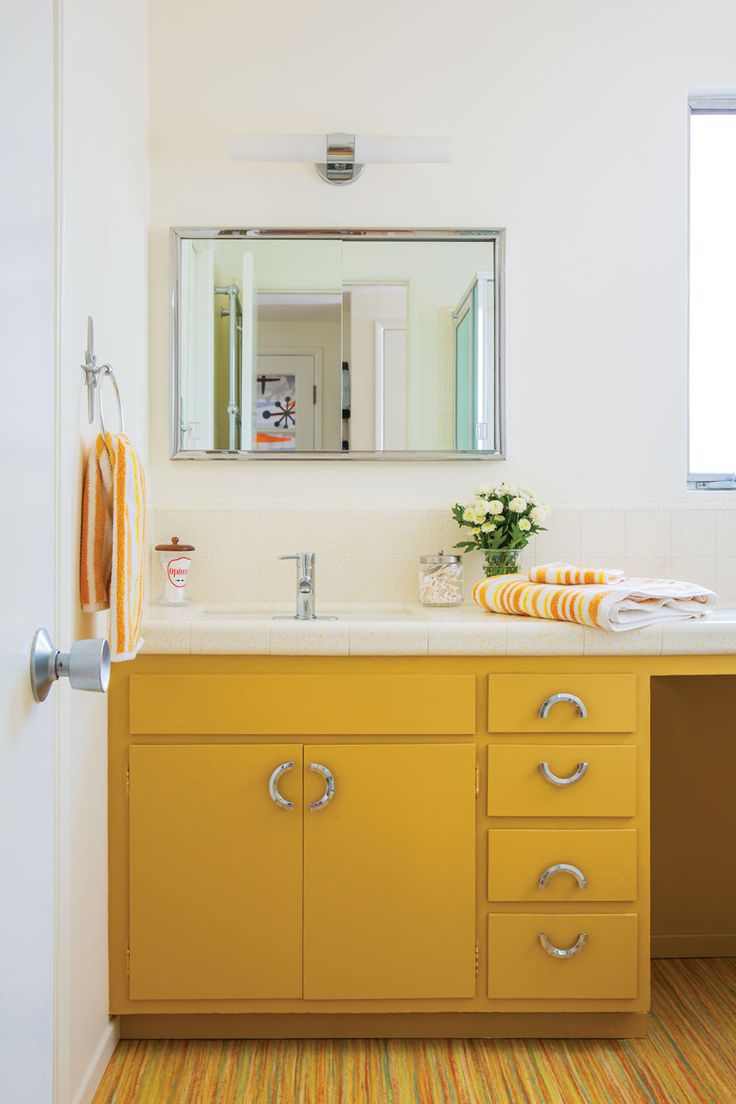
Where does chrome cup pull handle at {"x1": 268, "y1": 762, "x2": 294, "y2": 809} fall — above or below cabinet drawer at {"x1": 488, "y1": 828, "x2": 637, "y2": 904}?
above

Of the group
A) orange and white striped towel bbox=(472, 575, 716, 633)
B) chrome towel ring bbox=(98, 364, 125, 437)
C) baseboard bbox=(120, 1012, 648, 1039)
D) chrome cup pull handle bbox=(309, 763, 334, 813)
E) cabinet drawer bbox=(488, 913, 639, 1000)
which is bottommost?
baseboard bbox=(120, 1012, 648, 1039)

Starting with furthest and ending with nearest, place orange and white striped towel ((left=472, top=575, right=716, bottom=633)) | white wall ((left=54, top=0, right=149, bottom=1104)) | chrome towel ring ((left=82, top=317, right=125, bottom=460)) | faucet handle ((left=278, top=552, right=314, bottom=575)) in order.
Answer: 1. faucet handle ((left=278, top=552, right=314, bottom=575))
2. orange and white striped towel ((left=472, top=575, right=716, bottom=633))
3. chrome towel ring ((left=82, top=317, right=125, bottom=460))
4. white wall ((left=54, top=0, right=149, bottom=1104))

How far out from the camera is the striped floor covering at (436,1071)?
1676mm

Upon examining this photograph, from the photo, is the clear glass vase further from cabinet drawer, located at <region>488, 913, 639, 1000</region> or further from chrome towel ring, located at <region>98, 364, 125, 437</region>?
chrome towel ring, located at <region>98, 364, 125, 437</region>

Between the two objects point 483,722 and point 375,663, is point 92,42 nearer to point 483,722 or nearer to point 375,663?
point 375,663

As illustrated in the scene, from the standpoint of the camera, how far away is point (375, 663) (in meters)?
1.82

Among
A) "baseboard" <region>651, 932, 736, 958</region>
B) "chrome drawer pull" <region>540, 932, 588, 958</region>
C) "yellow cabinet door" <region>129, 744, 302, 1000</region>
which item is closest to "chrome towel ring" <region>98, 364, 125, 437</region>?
"yellow cabinet door" <region>129, 744, 302, 1000</region>

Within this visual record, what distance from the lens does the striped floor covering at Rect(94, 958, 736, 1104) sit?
1676mm

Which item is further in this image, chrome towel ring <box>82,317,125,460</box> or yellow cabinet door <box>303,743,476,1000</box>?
yellow cabinet door <box>303,743,476,1000</box>

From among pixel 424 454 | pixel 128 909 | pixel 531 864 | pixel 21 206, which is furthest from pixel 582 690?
pixel 21 206

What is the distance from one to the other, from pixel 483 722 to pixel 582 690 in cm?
22

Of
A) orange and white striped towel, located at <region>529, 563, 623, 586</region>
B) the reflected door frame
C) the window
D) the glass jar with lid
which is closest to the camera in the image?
orange and white striped towel, located at <region>529, 563, 623, 586</region>

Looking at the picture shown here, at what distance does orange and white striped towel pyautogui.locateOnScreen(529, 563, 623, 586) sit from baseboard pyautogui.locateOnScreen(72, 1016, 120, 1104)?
133 cm

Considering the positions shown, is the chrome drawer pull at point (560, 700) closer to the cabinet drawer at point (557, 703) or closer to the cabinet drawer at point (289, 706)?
the cabinet drawer at point (557, 703)
